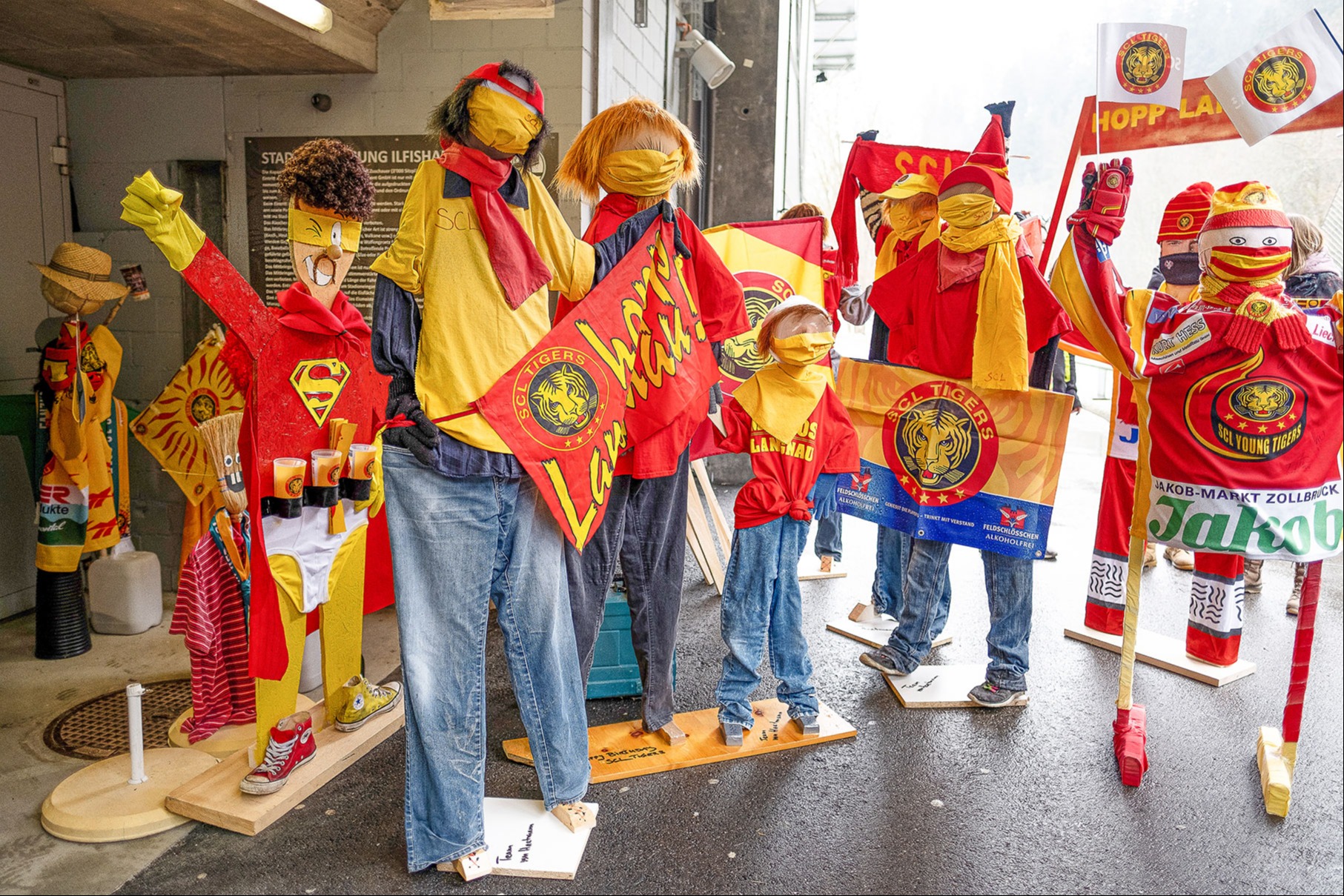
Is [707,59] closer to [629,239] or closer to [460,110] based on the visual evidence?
[629,239]

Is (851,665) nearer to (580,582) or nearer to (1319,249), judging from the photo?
(580,582)

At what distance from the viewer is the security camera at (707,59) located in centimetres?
585

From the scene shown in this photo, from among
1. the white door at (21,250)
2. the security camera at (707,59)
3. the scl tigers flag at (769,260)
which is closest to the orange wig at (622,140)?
the scl tigers flag at (769,260)

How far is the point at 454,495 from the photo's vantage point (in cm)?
211

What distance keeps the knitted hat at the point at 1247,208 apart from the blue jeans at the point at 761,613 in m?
1.41

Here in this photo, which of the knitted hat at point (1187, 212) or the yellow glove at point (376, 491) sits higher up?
the knitted hat at point (1187, 212)

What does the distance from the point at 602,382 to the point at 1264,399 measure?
175 centimetres

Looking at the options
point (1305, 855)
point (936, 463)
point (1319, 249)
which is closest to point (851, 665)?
point (936, 463)

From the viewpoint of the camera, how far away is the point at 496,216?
6.84 ft

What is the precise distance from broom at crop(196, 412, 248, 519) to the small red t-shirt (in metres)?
1.38

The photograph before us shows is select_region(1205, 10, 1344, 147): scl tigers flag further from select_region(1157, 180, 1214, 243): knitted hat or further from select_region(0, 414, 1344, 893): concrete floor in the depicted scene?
select_region(0, 414, 1344, 893): concrete floor

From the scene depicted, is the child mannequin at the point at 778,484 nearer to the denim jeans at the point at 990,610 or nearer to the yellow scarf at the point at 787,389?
the yellow scarf at the point at 787,389

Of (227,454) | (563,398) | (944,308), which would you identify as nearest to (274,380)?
(227,454)

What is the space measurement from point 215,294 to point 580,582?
4.09 ft
